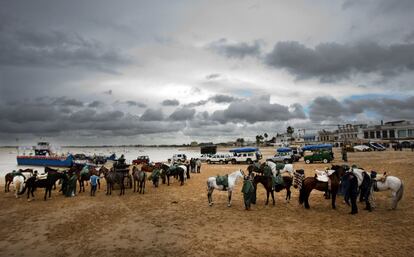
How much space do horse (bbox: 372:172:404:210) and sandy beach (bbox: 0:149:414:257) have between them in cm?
52

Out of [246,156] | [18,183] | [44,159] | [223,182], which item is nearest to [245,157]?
[246,156]

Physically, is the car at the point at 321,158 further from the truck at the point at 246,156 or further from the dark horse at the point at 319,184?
the dark horse at the point at 319,184

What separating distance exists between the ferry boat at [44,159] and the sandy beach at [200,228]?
3188 cm

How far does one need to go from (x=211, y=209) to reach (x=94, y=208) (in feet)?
20.3

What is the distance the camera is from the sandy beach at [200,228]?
770 centimetres

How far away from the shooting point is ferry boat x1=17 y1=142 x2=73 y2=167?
142ft

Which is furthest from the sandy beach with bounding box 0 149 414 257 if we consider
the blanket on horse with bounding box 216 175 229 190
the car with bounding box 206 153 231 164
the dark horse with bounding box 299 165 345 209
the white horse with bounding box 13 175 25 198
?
the car with bounding box 206 153 231 164

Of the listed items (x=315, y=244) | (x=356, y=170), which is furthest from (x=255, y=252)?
(x=356, y=170)

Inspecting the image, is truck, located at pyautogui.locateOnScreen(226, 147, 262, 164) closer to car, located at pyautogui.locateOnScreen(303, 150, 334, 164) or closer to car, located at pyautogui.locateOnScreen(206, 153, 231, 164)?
car, located at pyautogui.locateOnScreen(206, 153, 231, 164)

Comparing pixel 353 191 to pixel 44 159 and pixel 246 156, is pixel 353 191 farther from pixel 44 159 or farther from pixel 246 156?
pixel 44 159

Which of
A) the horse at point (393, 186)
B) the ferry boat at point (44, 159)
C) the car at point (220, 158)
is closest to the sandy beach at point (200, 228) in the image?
the horse at point (393, 186)

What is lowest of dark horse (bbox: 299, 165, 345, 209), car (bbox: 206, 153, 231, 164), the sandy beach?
the sandy beach

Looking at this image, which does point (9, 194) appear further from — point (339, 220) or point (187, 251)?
point (339, 220)

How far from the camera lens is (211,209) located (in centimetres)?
1225
